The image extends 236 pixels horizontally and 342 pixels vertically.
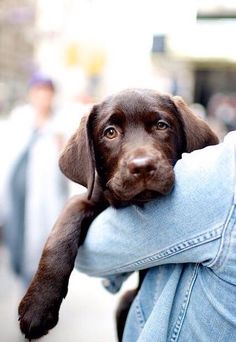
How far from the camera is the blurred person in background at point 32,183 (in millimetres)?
5477

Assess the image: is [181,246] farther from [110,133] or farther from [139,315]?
[110,133]

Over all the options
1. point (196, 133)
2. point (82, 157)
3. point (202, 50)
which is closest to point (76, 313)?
point (82, 157)

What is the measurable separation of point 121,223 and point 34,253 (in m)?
3.44

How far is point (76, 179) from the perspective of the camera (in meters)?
2.43

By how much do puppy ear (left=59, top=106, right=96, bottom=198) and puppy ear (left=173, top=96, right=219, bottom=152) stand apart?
38 cm

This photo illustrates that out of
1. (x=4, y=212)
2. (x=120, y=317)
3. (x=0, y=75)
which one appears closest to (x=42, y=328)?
(x=120, y=317)

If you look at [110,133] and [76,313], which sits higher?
[110,133]

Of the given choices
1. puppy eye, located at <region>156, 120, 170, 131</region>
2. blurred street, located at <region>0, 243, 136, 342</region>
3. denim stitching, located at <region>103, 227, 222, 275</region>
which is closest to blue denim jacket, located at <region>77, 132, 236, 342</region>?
denim stitching, located at <region>103, 227, 222, 275</region>

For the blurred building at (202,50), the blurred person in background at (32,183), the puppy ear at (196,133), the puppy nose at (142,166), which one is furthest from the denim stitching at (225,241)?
the blurred building at (202,50)

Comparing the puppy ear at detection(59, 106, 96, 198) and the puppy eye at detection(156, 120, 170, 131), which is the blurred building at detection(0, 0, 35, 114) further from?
the puppy eye at detection(156, 120, 170, 131)

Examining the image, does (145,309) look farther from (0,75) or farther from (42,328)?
(0,75)

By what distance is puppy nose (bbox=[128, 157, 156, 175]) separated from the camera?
2.04 m

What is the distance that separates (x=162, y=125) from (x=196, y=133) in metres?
0.13

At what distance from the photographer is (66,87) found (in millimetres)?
20734
